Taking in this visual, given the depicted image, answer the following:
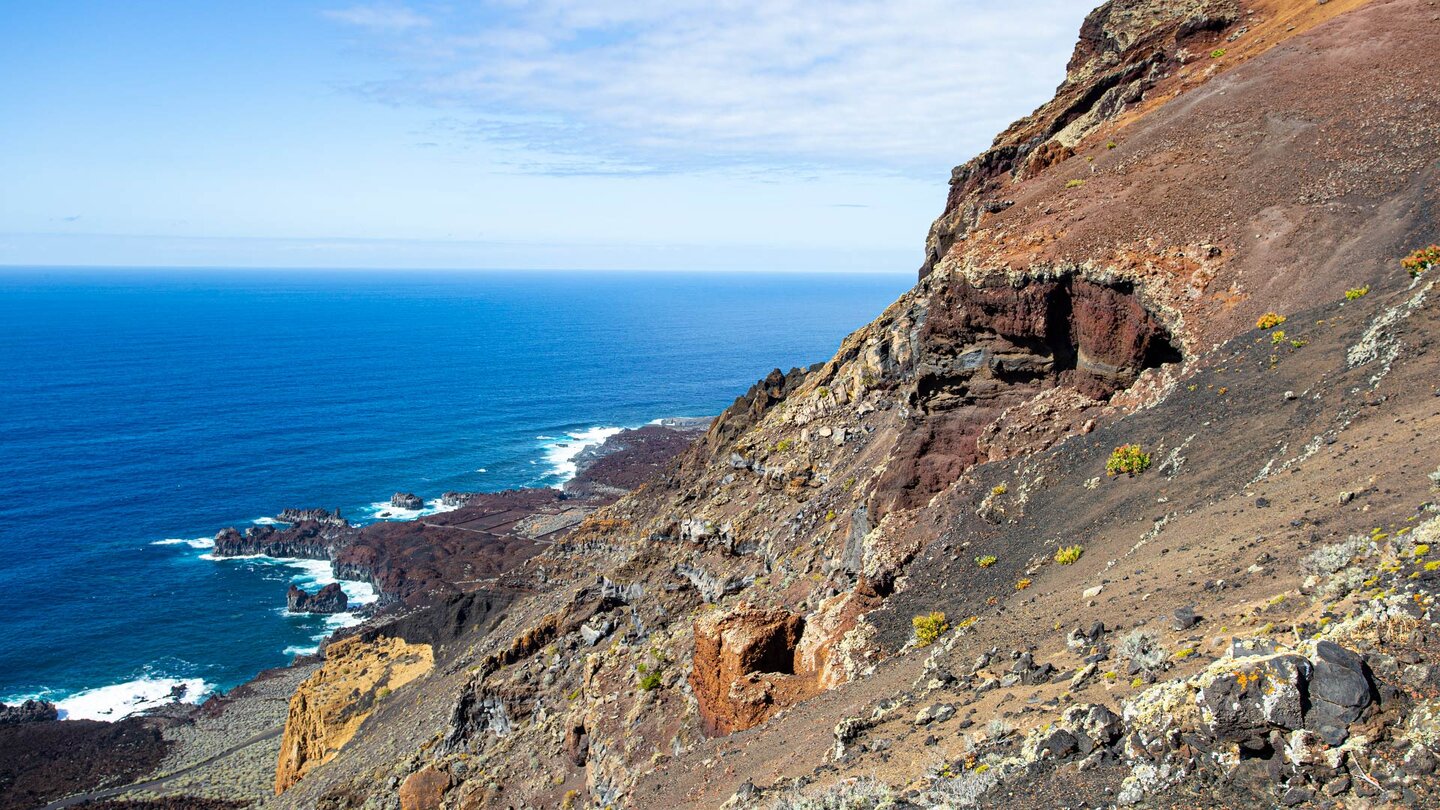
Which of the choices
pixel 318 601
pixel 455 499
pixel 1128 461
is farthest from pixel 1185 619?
pixel 455 499

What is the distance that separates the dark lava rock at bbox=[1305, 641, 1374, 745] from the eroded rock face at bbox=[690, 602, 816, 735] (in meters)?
11.9

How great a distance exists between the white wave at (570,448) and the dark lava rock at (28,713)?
4787 centimetres

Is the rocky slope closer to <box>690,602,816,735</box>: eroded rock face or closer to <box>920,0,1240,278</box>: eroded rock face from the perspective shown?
<box>690,602,816,735</box>: eroded rock face

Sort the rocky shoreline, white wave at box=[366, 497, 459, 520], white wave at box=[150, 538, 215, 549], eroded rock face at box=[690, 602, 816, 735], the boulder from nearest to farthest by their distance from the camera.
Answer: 1. eroded rock face at box=[690, 602, 816, 735]
2. the boulder
3. the rocky shoreline
4. white wave at box=[150, 538, 215, 549]
5. white wave at box=[366, 497, 459, 520]

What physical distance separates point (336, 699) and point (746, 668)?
28780mm

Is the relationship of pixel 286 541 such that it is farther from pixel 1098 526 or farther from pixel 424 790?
pixel 1098 526

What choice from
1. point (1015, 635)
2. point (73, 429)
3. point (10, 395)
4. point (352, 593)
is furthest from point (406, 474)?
point (1015, 635)

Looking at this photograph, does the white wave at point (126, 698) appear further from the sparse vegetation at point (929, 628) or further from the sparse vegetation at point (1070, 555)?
the sparse vegetation at point (1070, 555)

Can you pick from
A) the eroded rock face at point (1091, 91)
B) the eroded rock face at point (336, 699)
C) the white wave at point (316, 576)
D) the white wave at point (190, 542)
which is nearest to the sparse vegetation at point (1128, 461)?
the eroded rock face at point (1091, 91)

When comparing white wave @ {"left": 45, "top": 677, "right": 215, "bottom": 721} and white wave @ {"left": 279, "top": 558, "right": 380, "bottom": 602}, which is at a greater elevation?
white wave @ {"left": 279, "top": 558, "right": 380, "bottom": 602}

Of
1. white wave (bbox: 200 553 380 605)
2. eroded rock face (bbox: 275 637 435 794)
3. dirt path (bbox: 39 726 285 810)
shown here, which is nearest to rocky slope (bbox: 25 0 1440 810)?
eroded rock face (bbox: 275 637 435 794)

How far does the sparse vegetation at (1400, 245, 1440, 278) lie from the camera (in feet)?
58.5

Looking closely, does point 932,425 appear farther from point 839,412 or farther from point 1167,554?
point 839,412

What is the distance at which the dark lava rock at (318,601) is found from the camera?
66562mm
